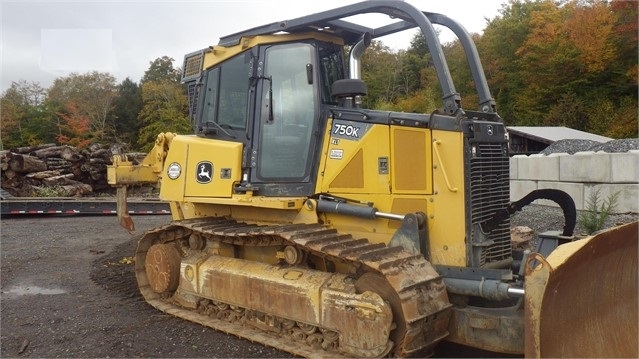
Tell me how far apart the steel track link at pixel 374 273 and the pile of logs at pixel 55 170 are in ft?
42.1

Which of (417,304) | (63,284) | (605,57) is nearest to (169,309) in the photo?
(63,284)

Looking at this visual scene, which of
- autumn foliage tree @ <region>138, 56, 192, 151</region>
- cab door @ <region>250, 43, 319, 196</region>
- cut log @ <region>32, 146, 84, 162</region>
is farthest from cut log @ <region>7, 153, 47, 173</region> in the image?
cab door @ <region>250, 43, 319, 196</region>

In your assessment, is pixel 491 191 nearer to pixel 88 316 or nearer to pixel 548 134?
pixel 88 316

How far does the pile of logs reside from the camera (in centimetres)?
1744

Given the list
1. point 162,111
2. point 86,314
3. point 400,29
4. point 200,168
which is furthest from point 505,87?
point 86,314

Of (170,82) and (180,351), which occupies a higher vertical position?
(170,82)

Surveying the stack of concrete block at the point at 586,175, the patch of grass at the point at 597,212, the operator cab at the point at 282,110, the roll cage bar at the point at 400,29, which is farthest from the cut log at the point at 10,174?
the patch of grass at the point at 597,212

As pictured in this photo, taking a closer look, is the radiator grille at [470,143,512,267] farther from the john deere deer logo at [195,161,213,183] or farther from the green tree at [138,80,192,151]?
the green tree at [138,80,192,151]

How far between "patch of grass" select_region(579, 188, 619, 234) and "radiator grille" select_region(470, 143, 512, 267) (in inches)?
126

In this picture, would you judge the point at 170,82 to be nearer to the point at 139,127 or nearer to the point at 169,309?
the point at 139,127

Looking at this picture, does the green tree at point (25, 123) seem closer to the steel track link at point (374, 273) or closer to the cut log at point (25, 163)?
the cut log at point (25, 163)

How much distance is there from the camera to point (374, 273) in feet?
14.0

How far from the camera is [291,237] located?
4621 mm

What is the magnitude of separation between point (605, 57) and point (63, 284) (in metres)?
31.4
